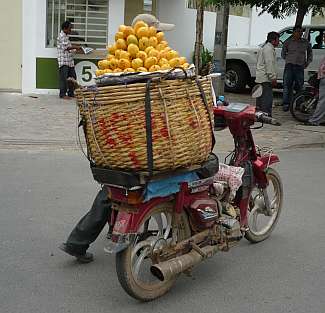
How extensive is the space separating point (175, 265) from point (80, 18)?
10334mm

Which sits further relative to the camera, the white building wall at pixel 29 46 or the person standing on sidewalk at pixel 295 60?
the white building wall at pixel 29 46

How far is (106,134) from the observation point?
3344 millimetres

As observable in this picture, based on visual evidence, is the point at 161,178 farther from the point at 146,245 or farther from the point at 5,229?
the point at 5,229

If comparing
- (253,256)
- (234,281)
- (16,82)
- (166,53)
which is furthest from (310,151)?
(16,82)

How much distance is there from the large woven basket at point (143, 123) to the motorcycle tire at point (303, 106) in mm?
8215

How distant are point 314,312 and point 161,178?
1.29 m

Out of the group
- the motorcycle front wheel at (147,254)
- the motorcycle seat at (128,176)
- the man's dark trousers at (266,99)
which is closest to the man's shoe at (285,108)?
the man's dark trousers at (266,99)

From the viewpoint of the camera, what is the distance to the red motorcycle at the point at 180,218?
11.3ft

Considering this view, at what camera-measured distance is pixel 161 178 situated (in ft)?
11.3

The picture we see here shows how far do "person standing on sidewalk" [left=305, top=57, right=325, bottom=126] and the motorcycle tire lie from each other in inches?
12.2

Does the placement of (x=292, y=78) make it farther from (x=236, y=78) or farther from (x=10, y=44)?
(x=10, y=44)

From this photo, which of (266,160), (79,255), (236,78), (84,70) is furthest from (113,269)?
(236,78)

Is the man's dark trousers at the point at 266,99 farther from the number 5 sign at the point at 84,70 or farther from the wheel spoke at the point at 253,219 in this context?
the wheel spoke at the point at 253,219

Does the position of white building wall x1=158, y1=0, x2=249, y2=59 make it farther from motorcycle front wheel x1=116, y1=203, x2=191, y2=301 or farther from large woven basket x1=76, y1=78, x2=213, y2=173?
large woven basket x1=76, y1=78, x2=213, y2=173
